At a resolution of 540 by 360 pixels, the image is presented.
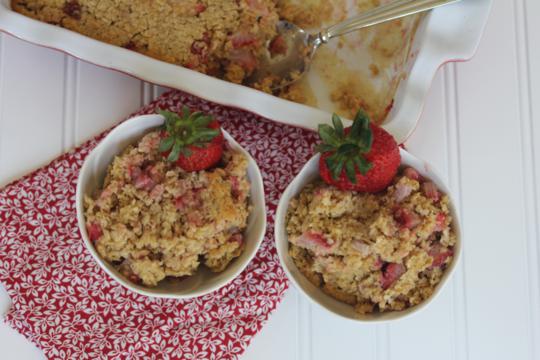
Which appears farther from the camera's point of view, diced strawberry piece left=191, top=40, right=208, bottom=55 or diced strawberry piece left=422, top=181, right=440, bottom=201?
diced strawberry piece left=191, top=40, right=208, bottom=55

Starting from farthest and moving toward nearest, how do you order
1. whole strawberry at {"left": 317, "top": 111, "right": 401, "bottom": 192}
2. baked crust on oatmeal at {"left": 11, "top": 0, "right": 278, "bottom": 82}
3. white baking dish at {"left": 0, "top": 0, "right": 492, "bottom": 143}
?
baked crust on oatmeal at {"left": 11, "top": 0, "right": 278, "bottom": 82} → white baking dish at {"left": 0, "top": 0, "right": 492, "bottom": 143} → whole strawberry at {"left": 317, "top": 111, "right": 401, "bottom": 192}

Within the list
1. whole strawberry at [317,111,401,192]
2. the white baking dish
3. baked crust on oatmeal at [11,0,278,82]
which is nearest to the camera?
whole strawberry at [317,111,401,192]

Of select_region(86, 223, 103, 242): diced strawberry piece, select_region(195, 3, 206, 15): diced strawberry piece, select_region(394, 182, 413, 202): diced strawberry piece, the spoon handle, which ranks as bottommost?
select_region(86, 223, 103, 242): diced strawberry piece

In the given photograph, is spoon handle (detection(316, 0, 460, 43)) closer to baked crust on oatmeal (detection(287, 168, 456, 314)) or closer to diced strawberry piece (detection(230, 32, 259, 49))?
diced strawberry piece (detection(230, 32, 259, 49))

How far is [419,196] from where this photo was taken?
1085 millimetres

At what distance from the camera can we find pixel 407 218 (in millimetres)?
1061

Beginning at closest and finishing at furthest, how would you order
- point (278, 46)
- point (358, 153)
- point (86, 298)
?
1. point (358, 153)
2. point (86, 298)
3. point (278, 46)

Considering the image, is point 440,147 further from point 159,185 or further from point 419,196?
point 159,185

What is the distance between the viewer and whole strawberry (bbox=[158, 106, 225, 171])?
3.45ft

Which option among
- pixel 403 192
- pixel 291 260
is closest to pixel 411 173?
pixel 403 192

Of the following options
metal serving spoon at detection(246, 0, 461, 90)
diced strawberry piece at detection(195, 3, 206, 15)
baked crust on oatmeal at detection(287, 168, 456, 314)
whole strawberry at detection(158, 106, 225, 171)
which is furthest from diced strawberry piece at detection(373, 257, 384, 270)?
diced strawberry piece at detection(195, 3, 206, 15)

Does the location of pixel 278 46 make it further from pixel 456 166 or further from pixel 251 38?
pixel 456 166

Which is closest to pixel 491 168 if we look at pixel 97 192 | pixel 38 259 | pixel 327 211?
pixel 327 211

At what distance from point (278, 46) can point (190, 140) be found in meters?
0.40
